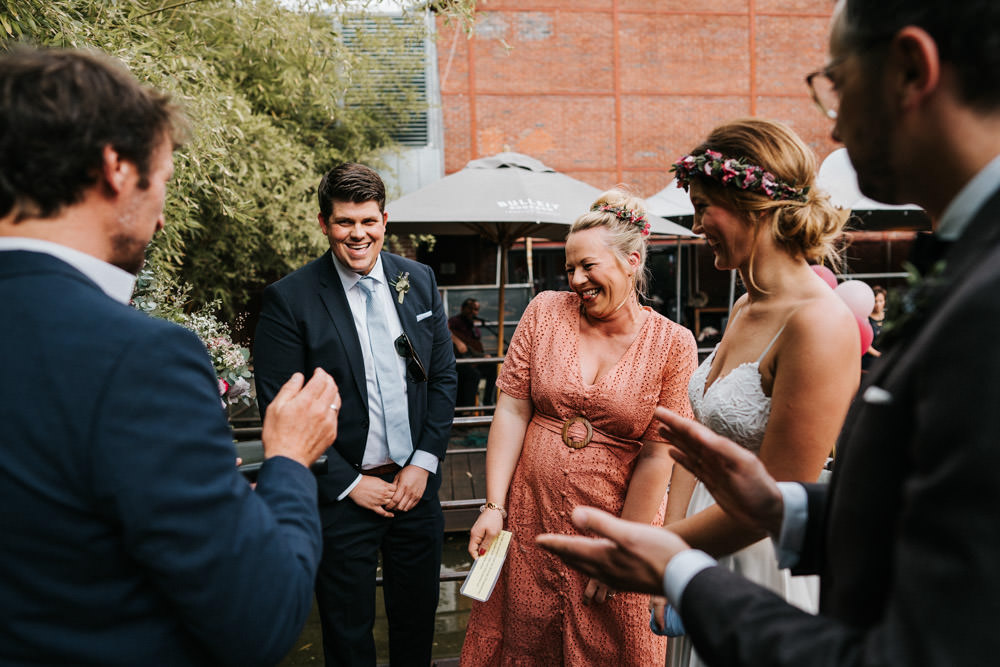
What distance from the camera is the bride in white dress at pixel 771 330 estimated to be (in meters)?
1.62

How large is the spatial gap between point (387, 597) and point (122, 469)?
85.1 inches

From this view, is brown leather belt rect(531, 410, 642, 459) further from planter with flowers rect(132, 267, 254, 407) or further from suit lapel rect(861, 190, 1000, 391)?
suit lapel rect(861, 190, 1000, 391)

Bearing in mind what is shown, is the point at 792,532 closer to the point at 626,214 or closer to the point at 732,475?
the point at 732,475

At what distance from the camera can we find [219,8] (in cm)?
641

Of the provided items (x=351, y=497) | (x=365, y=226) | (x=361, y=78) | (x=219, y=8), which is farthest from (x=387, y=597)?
(x=361, y=78)

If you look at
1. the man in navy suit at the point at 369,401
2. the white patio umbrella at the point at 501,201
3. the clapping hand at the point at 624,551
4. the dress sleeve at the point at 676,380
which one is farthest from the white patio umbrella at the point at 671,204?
the clapping hand at the point at 624,551

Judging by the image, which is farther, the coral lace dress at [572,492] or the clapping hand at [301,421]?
the coral lace dress at [572,492]

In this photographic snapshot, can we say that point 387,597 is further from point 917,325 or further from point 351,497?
point 917,325

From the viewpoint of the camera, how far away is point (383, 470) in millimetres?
2811

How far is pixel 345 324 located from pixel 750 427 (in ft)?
5.19

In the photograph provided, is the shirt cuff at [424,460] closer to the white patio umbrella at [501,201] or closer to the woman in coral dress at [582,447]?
the woman in coral dress at [582,447]

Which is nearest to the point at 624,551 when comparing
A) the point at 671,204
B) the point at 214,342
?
the point at 214,342

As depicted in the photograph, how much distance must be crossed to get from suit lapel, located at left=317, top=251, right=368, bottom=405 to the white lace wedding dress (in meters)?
1.35

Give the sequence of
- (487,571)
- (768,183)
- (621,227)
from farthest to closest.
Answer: (621,227) < (487,571) < (768,183)
